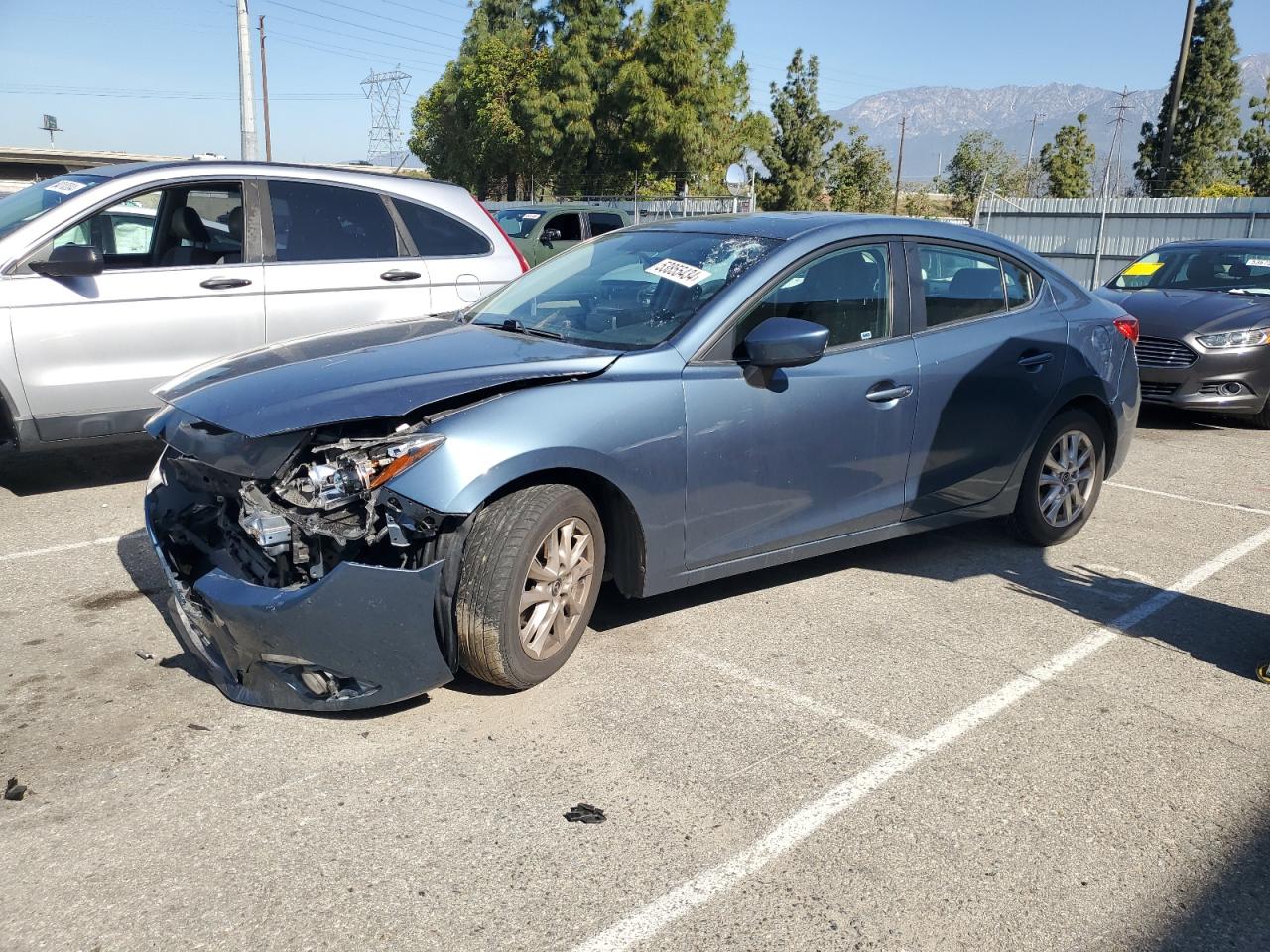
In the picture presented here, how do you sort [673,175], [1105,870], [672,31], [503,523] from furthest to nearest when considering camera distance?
[673,175]
[672,31]
[503,523]
[1105,870]

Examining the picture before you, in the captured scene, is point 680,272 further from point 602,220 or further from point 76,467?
point 602,220

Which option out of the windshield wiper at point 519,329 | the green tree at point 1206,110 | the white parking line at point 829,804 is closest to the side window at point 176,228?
the windshield wiper at point 519,329

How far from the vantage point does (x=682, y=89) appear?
119 ft

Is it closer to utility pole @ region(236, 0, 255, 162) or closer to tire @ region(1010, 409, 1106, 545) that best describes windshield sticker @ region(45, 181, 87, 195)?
tire @ region(1010, 409, 1106, 545)

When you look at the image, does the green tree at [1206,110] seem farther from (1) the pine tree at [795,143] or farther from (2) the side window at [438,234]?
(2) the side window at [438,234]

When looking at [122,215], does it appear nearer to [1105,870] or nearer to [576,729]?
[576,729]

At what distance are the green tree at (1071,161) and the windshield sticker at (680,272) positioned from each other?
144 feet

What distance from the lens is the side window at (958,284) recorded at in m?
4.97

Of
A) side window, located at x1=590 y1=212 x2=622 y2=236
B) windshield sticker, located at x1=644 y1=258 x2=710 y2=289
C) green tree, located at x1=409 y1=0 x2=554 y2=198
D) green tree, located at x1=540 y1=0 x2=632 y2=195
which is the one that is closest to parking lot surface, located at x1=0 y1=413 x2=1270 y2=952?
windshield sticker, located at x1=644 y1=258 x2=710 y2=289

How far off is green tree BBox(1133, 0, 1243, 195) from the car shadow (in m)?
36.4

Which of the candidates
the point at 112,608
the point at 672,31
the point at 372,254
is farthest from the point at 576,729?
the point at 672,31

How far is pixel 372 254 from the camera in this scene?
6828 mm

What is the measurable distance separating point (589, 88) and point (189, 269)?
3584cm

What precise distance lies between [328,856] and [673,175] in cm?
3732
